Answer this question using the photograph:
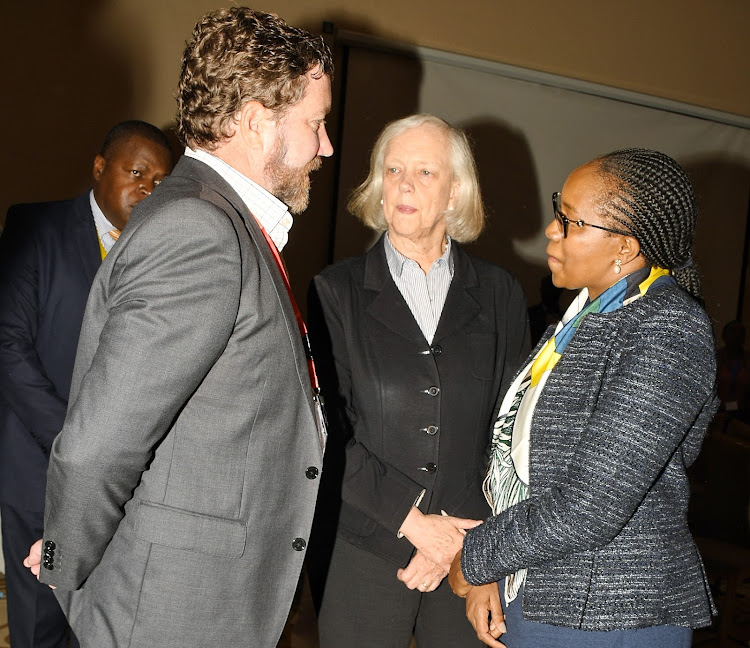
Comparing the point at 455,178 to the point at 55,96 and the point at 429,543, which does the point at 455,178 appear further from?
the point at 55,96

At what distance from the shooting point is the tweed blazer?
4.58ft

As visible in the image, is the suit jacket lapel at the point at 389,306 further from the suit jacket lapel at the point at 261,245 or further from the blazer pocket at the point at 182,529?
the blazer pocket at the point at 182,529

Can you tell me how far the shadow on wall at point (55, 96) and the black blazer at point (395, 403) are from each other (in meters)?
2.66

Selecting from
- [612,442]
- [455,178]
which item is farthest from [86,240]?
[612,442]

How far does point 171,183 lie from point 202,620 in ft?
2.54

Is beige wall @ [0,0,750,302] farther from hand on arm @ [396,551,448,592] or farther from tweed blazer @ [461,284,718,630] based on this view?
tweed blazer @ [461,284,718,630]

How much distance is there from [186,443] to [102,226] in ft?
5.17

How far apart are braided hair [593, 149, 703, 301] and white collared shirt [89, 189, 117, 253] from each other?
1725mm

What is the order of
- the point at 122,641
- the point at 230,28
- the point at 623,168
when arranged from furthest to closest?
the point at 623,168
the point at 230,28
the point at 122,641

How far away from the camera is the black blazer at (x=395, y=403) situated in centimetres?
204

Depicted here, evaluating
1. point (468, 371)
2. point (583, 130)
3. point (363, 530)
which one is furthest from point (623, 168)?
point (583, 130)

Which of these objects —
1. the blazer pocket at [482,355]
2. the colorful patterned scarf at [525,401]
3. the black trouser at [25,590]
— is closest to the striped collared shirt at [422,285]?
the blazer pocket at [482,355]

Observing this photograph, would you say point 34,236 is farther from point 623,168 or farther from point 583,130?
point 583,130

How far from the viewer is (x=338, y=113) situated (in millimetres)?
4938
